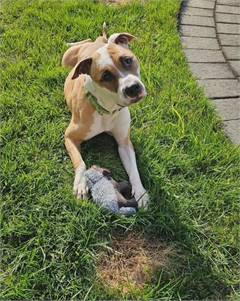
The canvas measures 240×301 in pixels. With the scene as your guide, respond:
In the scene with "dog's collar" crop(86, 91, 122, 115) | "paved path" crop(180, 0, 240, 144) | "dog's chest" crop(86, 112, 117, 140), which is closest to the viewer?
"dog's collar" crop(86, 91, 122, 115)

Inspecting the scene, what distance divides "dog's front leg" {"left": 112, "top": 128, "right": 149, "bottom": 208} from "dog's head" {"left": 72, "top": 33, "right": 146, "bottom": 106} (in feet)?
1.44

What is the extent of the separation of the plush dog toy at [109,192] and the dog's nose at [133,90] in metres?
0.57

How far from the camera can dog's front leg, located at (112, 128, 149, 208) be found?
8.95 feet

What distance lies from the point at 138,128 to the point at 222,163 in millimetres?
701

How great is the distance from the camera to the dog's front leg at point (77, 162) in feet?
8.91

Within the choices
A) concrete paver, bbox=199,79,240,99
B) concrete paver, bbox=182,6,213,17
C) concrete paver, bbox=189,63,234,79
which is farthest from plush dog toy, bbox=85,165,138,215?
concrete paver, bbox=182,6,213,17

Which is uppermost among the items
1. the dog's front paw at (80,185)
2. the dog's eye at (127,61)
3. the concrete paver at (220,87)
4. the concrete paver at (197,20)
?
the dog's eye at (127,61)

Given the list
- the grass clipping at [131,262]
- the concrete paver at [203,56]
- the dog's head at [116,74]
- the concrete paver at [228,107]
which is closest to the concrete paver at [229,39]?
the concrete paver at [203,56]

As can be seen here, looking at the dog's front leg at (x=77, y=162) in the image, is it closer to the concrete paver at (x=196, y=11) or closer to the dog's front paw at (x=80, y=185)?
the dog's front paw at (x=80, y=185)

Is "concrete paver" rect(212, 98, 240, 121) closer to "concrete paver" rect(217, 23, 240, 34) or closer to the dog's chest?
the dog's chest

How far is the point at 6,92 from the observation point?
3.49 m

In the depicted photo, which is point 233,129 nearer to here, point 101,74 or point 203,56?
point 203,56

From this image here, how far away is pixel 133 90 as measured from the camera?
253 cm

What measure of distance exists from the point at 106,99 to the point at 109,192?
1.98 feet
